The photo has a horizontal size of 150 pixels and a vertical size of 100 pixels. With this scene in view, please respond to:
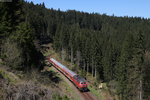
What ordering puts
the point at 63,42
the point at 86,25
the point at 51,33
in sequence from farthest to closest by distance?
the point at 86,25 < the point at 51,33 < the point at 63,42

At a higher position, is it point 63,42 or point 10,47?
point 10,47

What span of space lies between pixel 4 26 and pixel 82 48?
161 feet

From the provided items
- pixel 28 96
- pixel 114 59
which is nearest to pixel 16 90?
pixel 28 96

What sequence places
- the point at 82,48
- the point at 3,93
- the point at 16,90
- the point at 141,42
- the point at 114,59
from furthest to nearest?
the point at 82,48 < the point at 114,59 < the point at 141,42 < the point at 16,90 < the point at 3,93

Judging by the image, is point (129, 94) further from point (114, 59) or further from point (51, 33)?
point (51, 33)

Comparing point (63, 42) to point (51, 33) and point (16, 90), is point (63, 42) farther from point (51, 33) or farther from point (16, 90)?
point (16, 90)

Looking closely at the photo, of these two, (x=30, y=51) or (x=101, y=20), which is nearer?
(x=30, y=51)

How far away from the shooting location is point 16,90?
44.0 ft

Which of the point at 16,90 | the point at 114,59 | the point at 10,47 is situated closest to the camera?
the point at 16,90

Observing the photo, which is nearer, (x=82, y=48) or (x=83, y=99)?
(x=83, y=99)

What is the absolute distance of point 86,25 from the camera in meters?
188

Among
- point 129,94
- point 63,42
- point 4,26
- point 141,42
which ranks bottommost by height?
point 129,94

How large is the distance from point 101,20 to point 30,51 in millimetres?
175371

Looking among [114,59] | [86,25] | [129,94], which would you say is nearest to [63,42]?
[114,59]
